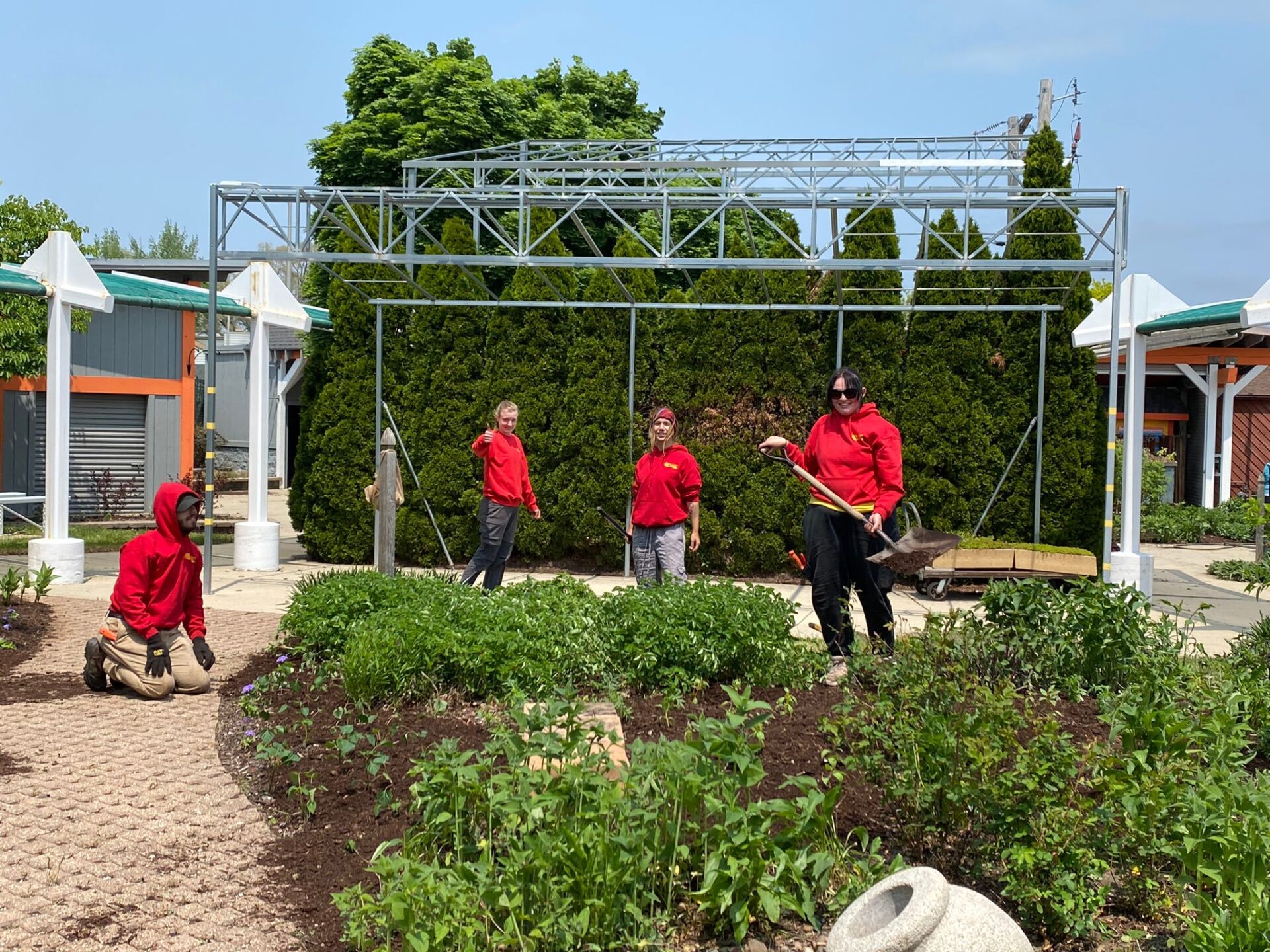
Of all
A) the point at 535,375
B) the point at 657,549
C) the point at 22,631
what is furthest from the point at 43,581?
the point at 535,375

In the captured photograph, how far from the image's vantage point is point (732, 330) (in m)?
13.9

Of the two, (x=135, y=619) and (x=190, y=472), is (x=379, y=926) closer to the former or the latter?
(x=135, y=619)

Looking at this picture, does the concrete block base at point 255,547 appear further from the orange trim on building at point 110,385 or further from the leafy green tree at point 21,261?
the orange trim on building at point 110,385

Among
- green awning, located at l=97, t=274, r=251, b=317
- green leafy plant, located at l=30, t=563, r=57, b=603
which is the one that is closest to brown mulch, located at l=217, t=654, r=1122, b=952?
green leafy plant, located at l=30, t=563, r=57, b=603

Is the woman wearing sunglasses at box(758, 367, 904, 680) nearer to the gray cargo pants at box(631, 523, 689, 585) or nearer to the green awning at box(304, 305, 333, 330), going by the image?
the gray cargo pants at box(631, 523, 689, 585)

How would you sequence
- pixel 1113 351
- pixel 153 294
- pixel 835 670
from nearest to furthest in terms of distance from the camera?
pixel 835 670 → pixel 1113 351 → pixel 153 294

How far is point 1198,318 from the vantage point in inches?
441

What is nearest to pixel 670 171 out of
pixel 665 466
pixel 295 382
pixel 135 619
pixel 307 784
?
pixel 665 466

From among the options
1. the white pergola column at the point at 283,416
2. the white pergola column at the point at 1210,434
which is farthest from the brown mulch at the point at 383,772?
the white pergola column at the point at 283,416

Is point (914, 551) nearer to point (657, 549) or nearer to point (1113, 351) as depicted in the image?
point (657, 549)

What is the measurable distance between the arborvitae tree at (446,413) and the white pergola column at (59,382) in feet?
12.0

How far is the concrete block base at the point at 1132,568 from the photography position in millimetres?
11203

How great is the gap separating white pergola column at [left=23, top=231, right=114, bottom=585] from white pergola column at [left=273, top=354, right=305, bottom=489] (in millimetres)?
18764

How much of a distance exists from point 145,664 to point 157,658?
174 millimetres
